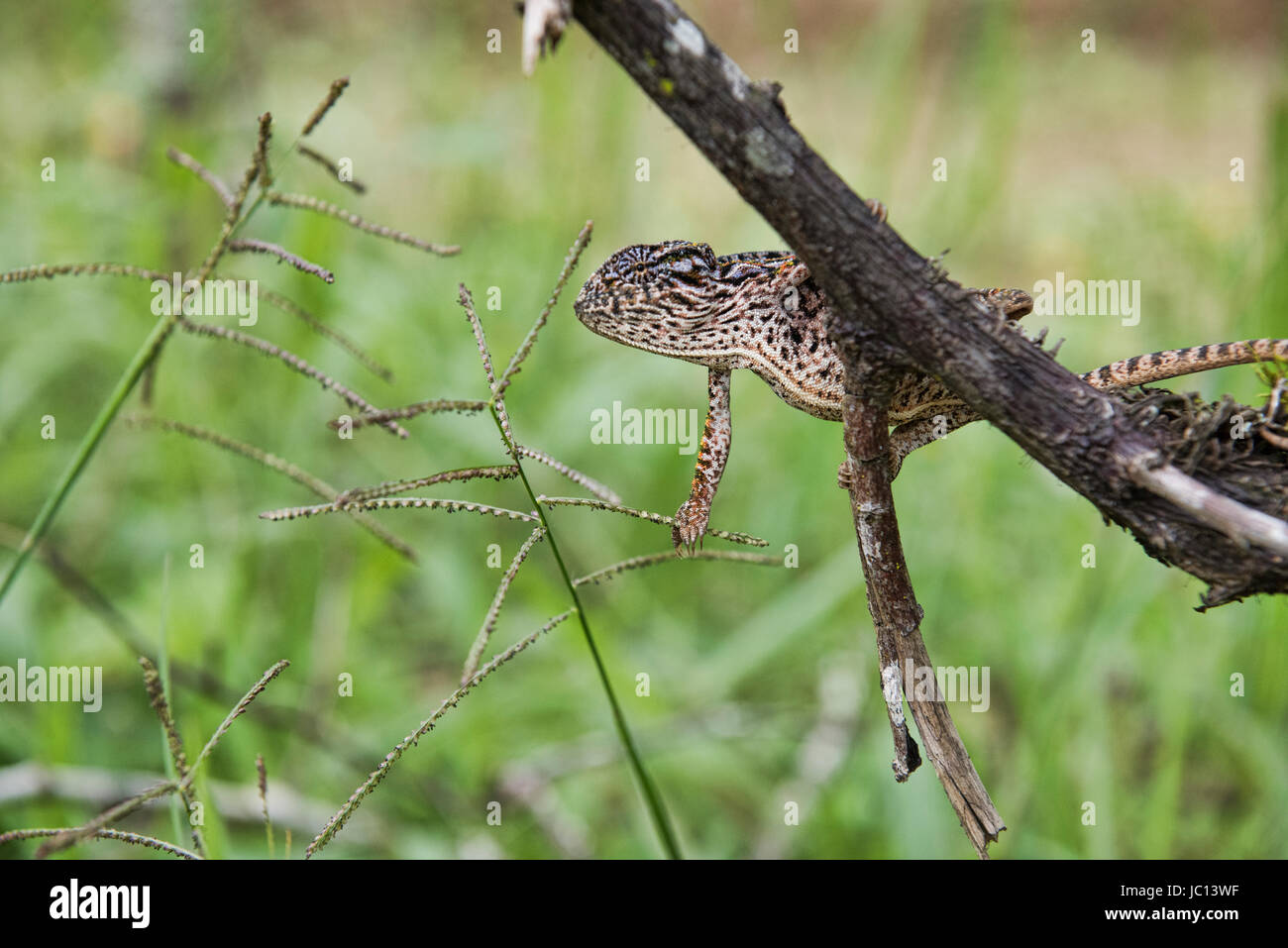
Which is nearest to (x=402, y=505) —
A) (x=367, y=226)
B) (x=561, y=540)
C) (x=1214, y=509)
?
(x=367, y=226)

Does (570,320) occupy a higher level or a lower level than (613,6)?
higher

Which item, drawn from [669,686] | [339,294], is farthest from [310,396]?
[669,686]

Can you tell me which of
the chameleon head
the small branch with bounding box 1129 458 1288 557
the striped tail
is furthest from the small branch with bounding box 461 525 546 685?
the striped tail

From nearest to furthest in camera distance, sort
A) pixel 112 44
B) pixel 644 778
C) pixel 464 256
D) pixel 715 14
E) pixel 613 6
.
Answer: pixel 613 6, pixel 644 778, pixel 464 256, pixel 112 44, pixel 715 14

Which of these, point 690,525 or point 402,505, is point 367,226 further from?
point 690,525

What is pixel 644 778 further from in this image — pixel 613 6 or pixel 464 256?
pixel 464 256

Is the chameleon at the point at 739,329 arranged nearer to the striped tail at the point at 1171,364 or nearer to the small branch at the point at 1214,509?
the striped tail at the point at 1171,364
